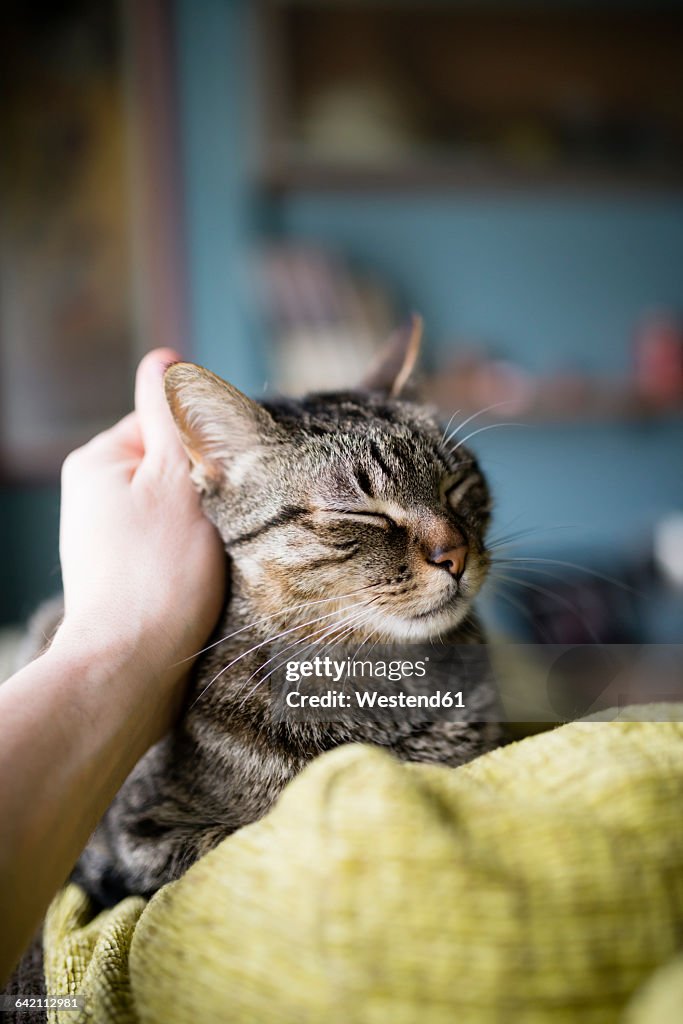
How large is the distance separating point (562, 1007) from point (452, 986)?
2.2 inches

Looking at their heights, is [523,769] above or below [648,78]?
below

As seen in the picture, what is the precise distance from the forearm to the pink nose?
29 centimetres

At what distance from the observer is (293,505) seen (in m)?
0.80

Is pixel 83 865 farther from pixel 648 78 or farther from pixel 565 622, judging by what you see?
pixel 648 78

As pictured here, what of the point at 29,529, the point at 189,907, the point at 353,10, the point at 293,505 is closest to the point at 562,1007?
the point at 189,907

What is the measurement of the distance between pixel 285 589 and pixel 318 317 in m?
1.89

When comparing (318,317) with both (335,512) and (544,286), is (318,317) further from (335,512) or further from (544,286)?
(335,512)

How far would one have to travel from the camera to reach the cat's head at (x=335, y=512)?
30.1 inches

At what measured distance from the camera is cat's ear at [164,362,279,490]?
2.50 ft

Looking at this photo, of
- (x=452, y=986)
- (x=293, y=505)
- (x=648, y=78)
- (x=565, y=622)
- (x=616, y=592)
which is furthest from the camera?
(x=648, y=78)

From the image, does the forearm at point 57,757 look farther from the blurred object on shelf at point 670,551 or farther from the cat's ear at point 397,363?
the blurred object on shelf at point 670,551

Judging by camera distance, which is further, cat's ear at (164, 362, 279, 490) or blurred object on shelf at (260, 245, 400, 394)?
blurred object on shelf at (260, 245, 400, 394)

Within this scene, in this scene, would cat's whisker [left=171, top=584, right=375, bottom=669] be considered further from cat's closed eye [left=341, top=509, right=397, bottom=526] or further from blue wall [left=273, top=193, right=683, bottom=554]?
blue wall [left=273, top=193, right=683, bottom=554]

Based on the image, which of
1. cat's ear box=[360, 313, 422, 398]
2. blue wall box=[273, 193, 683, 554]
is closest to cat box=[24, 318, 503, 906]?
cat's ear box=[360, 313, 422, 398]
